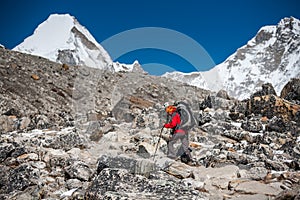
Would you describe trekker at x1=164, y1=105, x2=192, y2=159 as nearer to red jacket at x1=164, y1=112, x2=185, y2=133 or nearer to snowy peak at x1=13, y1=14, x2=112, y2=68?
red jacket at x1=164, y1=112, x2=185, y2=133

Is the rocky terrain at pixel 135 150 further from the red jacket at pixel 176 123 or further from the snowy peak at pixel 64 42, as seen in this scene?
the snowy peak at pixel 64 42

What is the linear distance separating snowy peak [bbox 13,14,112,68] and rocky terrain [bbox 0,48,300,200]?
91.1m

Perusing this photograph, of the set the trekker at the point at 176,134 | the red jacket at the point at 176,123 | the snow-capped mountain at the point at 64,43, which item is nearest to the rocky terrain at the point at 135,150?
the trekker at the point at 176,134

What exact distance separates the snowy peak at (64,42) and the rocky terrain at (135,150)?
91.1 meters

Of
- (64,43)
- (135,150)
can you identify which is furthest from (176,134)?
(64,43)

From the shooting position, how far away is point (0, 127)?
12414 millimetres

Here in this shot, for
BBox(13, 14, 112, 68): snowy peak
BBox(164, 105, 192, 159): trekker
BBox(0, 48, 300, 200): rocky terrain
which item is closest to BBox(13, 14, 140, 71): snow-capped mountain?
BBox(13, 14, 112, 68): snowy peak

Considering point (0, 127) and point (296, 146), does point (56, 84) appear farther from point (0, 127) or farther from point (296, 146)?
point (296, 146)

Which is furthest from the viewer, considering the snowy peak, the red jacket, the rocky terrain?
the snowy peak

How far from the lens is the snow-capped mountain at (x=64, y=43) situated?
381ft

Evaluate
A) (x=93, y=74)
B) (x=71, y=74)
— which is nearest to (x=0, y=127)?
(x=71, y=74)

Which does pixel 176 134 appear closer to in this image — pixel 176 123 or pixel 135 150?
pixel 176 123

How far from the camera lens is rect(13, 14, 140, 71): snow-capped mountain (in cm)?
11611

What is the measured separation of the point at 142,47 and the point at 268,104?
21.9 ft
